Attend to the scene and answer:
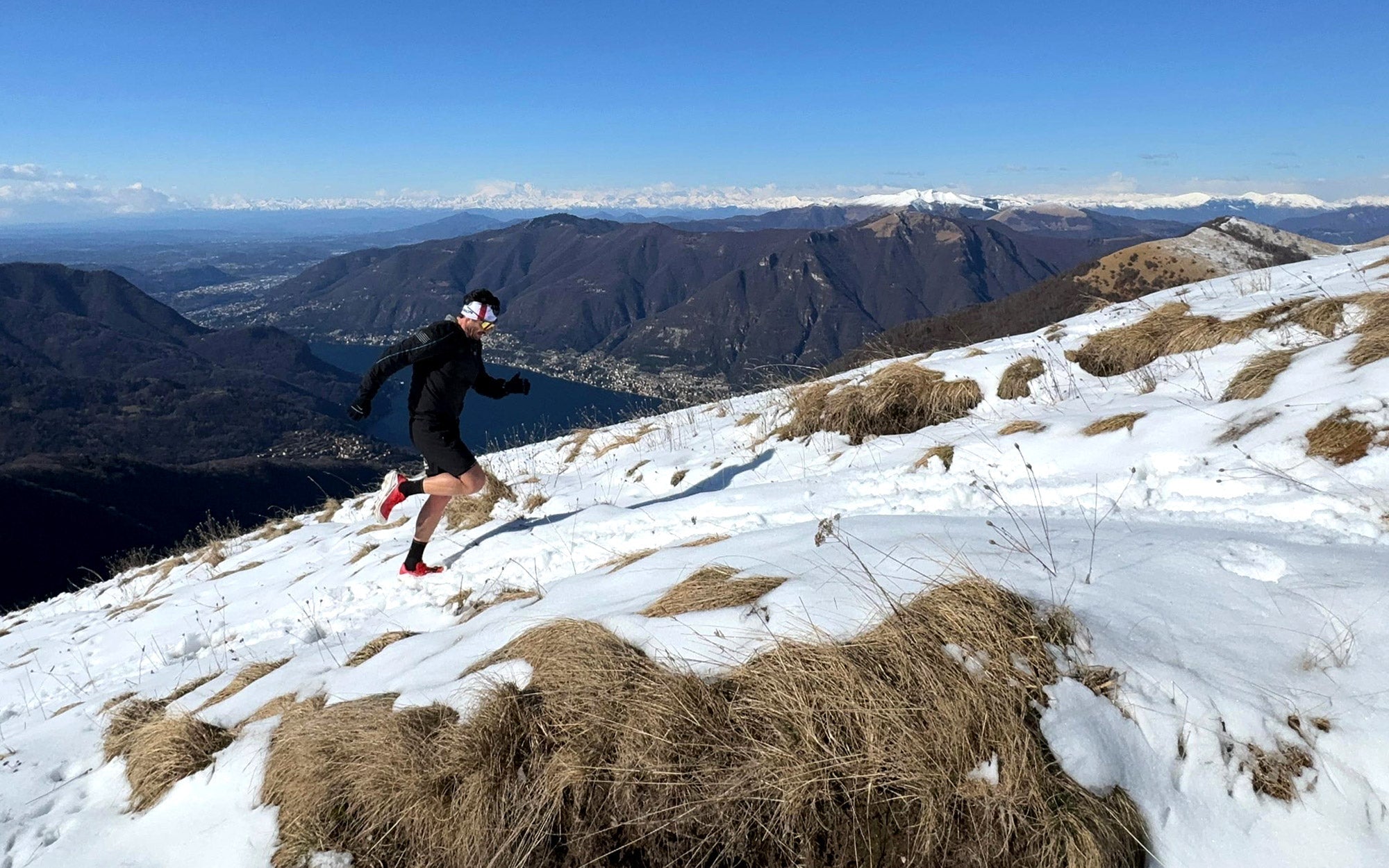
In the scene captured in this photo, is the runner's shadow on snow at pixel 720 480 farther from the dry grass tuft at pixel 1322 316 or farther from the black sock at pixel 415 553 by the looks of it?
the dry grass tuft at pixel 1322 316

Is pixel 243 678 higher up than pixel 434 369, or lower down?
lower down

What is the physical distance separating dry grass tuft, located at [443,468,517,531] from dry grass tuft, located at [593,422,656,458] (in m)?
2.61

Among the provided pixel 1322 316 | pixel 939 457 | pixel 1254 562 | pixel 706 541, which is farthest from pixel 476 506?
pixel 1322 316

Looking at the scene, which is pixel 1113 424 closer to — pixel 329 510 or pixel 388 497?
pixel 388 497

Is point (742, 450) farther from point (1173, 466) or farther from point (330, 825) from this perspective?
point (330, 825)

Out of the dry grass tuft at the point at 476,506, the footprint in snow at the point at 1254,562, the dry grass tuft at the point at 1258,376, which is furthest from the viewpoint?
the dry grass tuft at the point at 476,506

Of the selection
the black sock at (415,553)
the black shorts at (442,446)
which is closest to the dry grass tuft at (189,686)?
the black sock at (415,553)

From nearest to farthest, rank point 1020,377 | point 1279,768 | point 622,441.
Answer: point 1279,768 → point 1020,377 → point 622,441

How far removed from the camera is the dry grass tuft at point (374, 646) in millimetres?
4863

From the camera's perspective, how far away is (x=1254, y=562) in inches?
127

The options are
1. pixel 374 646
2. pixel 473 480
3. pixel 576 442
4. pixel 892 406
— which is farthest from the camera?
pixel 576 442

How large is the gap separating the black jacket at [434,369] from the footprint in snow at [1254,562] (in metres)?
6.45

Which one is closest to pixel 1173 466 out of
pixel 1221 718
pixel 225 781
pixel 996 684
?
pixel 1221 718

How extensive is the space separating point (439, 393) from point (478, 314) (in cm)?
101
